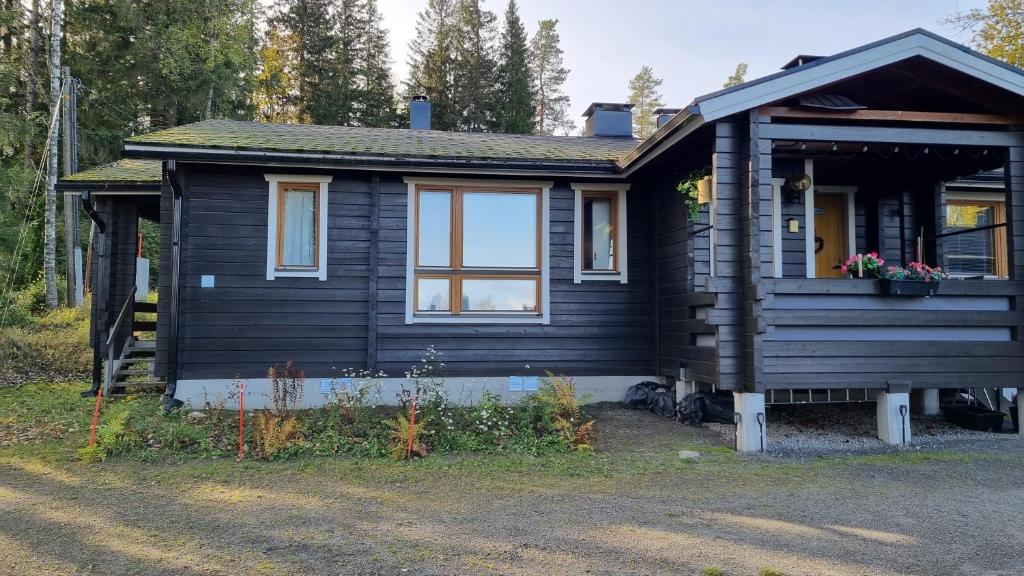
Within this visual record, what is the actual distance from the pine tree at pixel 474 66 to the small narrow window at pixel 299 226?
65.6ft

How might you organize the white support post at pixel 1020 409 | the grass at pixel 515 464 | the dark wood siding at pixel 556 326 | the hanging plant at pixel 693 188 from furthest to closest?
the dark wood siding at pixel 556 326, the hanging plant at pixel 693 188, the white support post at pixel 1020 409, the grass at pixel 515 464

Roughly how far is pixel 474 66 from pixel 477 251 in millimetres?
22125

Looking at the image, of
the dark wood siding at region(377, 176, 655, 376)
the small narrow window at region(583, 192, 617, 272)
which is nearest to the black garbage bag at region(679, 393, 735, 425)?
the dark wood siding at region(377, 176, 655, 376)

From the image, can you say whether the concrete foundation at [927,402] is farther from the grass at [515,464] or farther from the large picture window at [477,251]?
the large picture window at [477,251]

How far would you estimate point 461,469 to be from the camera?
5.21 meters

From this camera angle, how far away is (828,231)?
9.12m

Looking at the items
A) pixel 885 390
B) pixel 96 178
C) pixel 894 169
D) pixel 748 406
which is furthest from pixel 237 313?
pixel 894 169

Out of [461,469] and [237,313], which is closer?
[461,469]

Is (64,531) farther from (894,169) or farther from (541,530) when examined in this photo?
(894,169)

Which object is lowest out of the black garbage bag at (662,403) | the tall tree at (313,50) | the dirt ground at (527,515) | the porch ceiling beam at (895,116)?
the dirt ground at (527,515)

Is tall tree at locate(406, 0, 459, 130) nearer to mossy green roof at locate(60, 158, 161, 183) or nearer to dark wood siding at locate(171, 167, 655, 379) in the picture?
mossy green roof at locate(60, 158, 161, 183)

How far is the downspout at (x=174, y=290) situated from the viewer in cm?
729

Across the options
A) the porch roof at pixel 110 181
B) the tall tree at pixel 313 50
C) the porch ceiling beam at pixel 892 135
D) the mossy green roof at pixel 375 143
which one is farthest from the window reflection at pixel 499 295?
the tall tree at pixel 313 50

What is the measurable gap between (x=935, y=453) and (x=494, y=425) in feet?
14.3
